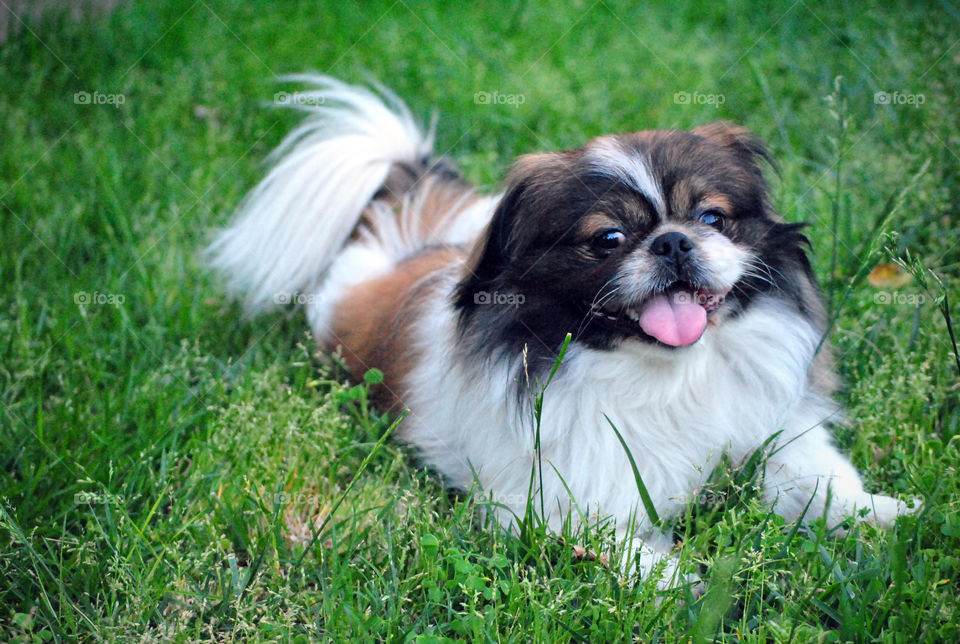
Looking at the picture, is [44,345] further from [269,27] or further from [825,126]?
[825,126]

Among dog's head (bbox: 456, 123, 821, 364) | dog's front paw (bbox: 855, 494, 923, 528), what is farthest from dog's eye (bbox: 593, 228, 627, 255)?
dog's front paw (bbox: 855, 494, 923, 528)

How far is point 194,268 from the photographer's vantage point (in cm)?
377

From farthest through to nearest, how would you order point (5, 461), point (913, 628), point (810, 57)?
point (810, 57) → point (5, 461) → point (913, 628)

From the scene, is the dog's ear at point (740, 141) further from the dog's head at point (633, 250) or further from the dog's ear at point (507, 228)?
the dog's ear at point (507, 228)

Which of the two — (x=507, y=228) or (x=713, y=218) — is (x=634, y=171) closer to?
(x=713, y=218)

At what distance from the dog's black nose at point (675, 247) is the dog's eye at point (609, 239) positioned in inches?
5.6

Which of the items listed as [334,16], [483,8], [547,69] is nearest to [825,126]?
[547,69]

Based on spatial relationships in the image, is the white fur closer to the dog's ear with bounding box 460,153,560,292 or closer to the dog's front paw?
the dog's ear with bounding box 460,153,560,292

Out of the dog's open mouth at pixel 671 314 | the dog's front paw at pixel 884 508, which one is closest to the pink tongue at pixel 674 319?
the dog's open mouth at pixel 671 314

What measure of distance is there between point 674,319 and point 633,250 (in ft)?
0.68

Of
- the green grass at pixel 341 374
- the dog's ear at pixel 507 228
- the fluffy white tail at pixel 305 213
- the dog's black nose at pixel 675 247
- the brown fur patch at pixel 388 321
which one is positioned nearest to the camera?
the green grass at pixel 341 374

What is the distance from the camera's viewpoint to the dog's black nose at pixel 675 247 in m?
2.16

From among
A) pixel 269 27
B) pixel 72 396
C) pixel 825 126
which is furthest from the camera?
pixel 269 27

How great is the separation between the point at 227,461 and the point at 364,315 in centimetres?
90
